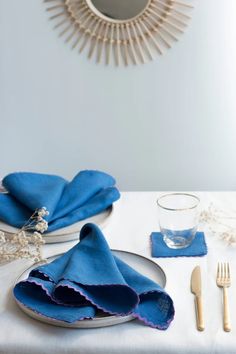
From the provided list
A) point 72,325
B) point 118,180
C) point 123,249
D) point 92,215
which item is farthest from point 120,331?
point 118,180

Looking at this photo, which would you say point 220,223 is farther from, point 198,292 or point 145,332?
point 145,332

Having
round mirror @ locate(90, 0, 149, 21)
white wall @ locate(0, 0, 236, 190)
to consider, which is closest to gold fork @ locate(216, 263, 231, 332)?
white wall @ locate(0, 0, 236, 190)

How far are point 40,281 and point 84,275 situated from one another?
0.08m

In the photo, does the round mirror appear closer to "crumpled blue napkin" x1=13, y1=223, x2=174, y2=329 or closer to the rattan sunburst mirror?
the rattan sunburst mirror

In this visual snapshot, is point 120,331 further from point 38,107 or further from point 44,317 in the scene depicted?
point 38,107

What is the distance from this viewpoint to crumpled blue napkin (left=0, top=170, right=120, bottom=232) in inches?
52.6

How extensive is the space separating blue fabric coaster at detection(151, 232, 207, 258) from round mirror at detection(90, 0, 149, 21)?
1.54 metres

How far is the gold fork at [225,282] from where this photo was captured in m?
0.90

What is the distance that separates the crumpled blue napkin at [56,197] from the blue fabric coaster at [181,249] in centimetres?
21

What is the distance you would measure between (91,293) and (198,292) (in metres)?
0.21

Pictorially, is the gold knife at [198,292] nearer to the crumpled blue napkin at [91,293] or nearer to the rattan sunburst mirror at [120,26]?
the crumpled blue napkin at [91,293]

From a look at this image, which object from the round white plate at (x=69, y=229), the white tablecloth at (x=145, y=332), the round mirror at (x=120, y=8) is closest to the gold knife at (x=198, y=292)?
the white tablecloth at (x=145, y=332)

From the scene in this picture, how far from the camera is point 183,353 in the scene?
2.80 feet

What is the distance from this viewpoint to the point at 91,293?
3.08 ft
